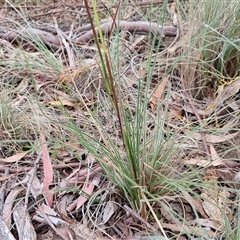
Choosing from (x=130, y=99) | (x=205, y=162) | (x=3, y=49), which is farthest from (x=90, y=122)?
(x=3, y=49)

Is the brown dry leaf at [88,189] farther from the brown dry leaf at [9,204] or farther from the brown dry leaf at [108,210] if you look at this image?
the brown dry leaf at [9,204]

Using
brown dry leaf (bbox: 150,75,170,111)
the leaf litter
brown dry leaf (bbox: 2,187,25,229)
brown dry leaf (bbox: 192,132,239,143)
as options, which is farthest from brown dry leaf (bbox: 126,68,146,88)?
brown dry leaf (bbox: 2,187,25,229)

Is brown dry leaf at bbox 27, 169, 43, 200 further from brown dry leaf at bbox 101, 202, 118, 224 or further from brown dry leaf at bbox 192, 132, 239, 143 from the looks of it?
brown dry leaf at bbox 192, 132, 239, 143

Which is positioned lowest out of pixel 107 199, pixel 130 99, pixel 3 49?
pixel 107 199

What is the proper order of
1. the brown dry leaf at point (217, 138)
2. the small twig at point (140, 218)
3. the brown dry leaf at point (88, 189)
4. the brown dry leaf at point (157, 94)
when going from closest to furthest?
the small twig at point (140, 218)
the brown dry leaf at point (88, 189)
the brown dry leaf at point (217, 138)
the brown dry leaf at point (157, 94)

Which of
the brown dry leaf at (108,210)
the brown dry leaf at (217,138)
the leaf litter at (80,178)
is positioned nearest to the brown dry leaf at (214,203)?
the leaf litter at (80,178)

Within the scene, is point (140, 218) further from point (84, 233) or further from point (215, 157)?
point (215, 157)

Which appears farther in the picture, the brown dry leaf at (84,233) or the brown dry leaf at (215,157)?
the brown dry leaf at (215,157)

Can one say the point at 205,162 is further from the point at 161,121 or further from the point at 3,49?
the point at 3,49

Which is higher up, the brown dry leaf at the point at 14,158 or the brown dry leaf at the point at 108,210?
the brown dry leaf at the point at 14,158
